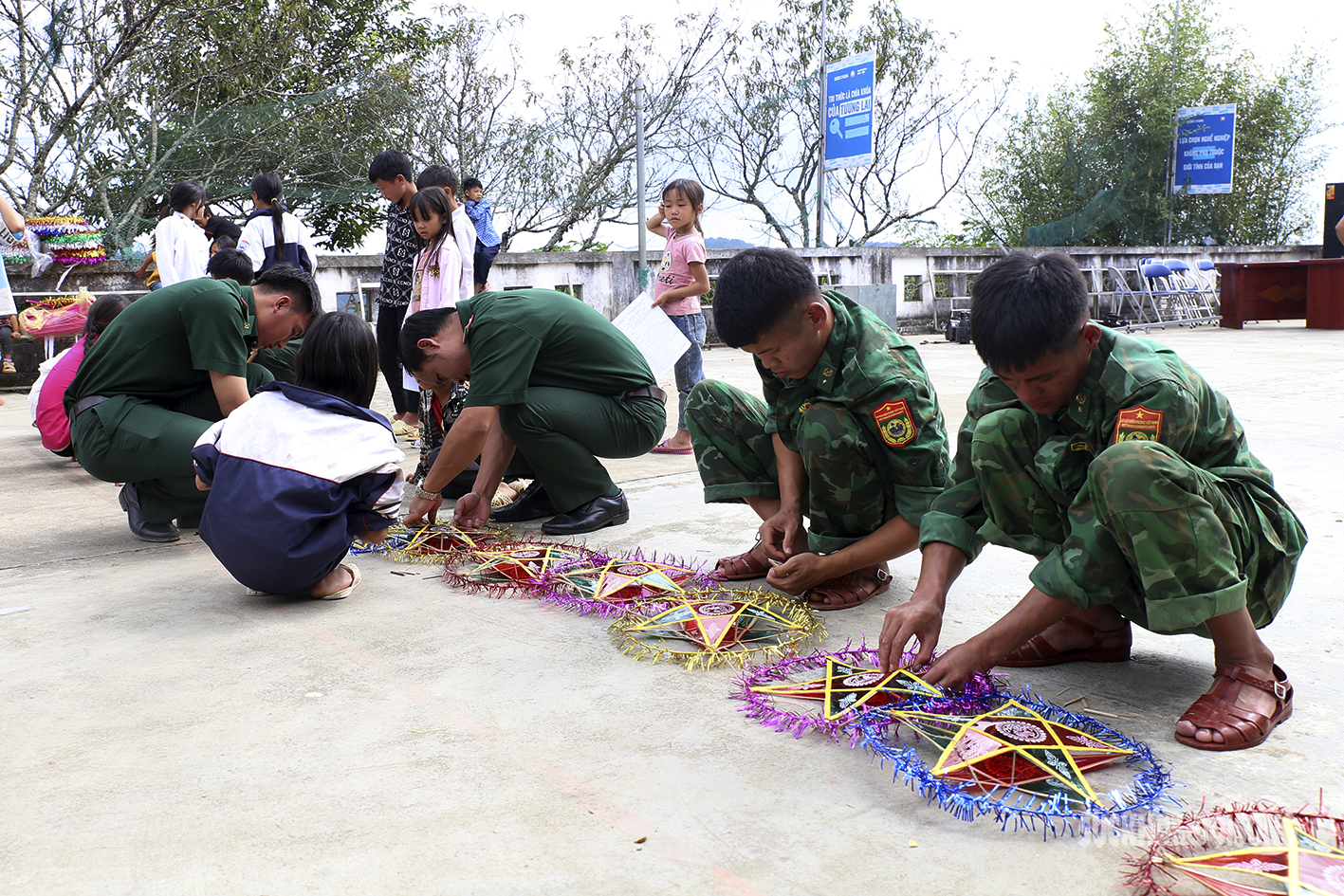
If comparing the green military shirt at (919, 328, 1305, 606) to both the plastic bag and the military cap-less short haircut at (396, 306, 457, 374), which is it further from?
the plastic bag

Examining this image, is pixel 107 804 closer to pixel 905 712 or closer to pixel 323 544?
pixel 323 544

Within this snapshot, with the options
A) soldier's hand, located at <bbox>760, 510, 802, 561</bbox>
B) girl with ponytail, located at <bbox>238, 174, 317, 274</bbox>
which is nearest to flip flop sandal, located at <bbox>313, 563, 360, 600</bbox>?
soldier's hand, located at <bbox>760, 510, 802, 561</bbox>

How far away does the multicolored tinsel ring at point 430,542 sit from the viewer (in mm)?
2816

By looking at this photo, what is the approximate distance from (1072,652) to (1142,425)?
542 mm

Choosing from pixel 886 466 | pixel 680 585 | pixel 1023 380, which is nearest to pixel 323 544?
pixel 680 585

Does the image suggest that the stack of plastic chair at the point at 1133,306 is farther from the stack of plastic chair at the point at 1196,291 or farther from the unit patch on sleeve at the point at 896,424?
the unit patch on sleeve at the point at 896,424

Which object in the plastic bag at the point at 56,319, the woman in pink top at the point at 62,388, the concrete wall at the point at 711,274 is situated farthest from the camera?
the concrete wall at the point at 711,274

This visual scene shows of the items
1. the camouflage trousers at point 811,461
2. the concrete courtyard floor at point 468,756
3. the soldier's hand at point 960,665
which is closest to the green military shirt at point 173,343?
the concrete courtyard floor at point 468,756

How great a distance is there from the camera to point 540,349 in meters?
3.07

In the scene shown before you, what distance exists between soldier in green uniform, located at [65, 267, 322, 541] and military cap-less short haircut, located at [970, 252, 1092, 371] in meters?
2.06

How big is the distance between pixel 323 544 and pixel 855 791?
1.37 meters

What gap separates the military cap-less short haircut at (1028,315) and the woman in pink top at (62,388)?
11.1 feet

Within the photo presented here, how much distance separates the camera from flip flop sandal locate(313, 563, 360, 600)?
2447mm

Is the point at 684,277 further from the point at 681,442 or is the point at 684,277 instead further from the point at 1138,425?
the point at 1138,425
